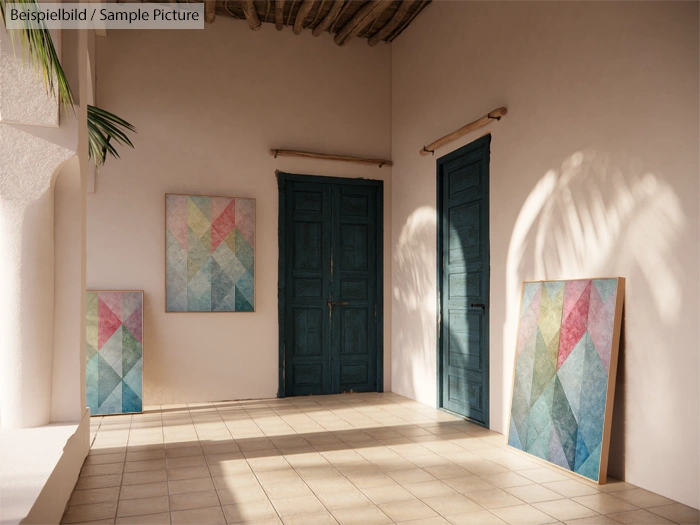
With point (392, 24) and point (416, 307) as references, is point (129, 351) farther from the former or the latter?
point (392, 24)

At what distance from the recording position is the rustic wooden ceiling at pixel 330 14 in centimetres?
673

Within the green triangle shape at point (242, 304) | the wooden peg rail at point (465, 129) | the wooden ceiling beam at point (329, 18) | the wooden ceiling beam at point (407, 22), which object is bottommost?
the green triangle shape at point (242, 304)

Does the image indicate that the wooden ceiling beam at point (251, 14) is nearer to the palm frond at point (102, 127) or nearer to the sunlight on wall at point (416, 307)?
the palm frond at point (102, 127)

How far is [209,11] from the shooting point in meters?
6.73

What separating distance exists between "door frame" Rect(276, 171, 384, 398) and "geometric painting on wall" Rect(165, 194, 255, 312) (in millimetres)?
333

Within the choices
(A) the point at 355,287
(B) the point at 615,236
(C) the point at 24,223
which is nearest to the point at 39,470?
(C) the point at 24,223

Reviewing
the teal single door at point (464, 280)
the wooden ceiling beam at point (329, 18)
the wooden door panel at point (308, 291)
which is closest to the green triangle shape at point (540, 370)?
the teal single door at point (464, 280)

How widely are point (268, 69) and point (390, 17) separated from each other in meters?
1.61

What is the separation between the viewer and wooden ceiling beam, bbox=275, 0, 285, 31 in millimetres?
6634

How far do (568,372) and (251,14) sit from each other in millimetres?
5131

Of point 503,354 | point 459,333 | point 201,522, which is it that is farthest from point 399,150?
point 201,522

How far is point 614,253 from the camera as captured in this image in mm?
4066

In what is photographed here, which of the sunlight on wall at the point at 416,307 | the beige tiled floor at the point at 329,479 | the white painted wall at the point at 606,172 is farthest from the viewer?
the sunlight on wall at the point at 416,307

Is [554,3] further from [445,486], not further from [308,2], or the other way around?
[445,486]
